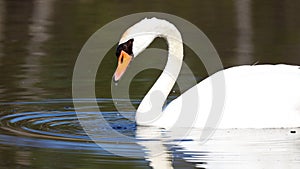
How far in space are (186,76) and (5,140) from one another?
13.1 ft

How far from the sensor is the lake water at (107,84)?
8.12 metres

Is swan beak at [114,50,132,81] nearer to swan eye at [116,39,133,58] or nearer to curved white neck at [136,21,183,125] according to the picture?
swan eye at [116,39,133,58]

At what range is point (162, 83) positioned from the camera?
10000 millimetres

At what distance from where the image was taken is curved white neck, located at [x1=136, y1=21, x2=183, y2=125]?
→ 31.5 feet

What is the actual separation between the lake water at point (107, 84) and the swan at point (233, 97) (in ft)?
0.45

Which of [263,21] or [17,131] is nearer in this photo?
[17,131]

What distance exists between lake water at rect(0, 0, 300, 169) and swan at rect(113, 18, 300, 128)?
136 mm

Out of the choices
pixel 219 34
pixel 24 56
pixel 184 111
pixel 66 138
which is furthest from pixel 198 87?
pixel 219 34

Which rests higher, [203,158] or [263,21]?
[263,21]

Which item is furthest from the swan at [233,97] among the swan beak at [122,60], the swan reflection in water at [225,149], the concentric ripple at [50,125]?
the concentric ripple at [50,125]

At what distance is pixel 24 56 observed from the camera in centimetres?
1402

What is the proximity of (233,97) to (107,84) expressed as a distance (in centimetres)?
262

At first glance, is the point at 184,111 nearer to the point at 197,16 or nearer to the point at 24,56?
the point at 24,56

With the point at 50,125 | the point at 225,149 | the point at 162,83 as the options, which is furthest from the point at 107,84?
the point at 225,149
